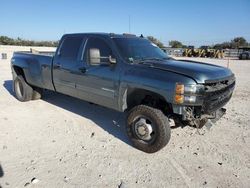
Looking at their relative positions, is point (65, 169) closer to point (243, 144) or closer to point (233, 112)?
point (243, 144)

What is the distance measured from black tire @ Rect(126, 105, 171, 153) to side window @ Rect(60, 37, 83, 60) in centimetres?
203

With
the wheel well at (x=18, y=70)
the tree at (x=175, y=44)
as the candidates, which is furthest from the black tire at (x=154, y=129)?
the tree at (x=175, y=44)

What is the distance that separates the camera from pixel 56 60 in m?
6.19

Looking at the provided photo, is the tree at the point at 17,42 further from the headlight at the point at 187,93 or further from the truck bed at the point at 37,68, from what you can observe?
the headlight at the point at 187,93

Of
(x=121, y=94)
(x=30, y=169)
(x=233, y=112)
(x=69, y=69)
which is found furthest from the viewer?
(x=233, y=112)

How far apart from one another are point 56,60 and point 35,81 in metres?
1.20

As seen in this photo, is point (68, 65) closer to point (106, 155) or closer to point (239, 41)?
point (106, 155)

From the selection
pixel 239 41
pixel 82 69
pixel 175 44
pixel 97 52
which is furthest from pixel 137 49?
pixel 239 41

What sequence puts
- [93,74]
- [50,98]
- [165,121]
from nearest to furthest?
[165,121]
[93,74]
[50,98]

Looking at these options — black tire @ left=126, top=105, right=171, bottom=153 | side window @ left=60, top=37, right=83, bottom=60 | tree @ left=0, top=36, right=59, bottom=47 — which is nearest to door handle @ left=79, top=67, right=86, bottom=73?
side window @ left=60, top=37, right=83, bottom=60

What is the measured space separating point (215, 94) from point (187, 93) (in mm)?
647

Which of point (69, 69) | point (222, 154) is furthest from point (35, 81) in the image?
point (222, 154)

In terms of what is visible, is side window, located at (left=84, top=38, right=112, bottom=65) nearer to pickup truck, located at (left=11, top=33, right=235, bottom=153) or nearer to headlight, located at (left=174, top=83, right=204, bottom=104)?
pickup truck, located at (left=11, top=33, right=235, bottom=153)

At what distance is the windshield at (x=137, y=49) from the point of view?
4855 mm
